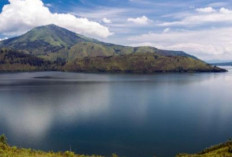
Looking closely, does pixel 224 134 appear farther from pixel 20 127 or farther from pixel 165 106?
pixel 20 127

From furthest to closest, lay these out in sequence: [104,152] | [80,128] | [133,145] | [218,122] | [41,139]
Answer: [218,122]
[80,128]
[41,139]
[133,145]
[104,152]

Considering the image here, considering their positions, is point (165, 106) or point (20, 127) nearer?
point (20, 127)

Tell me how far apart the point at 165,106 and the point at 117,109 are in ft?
84.3

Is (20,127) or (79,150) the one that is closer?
(79,150)

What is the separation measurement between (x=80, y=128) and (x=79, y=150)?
16462 mm

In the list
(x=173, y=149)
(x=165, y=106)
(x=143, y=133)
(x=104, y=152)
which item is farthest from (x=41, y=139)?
(x=165, y=106)

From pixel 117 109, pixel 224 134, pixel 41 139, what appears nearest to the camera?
pixel 41 139

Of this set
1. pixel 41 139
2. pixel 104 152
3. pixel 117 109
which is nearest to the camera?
pixel 104 152

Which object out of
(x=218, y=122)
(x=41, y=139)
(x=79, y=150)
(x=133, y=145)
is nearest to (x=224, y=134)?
(x=218, y=122)

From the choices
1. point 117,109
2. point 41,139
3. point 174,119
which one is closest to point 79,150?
point 41,139

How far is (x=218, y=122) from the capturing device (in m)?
77.7

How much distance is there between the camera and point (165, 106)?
109688 millimetres

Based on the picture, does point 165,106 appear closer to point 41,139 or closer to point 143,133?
point 143,133

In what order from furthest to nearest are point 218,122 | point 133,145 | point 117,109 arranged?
point 117,109
point 218,122
point 133,145
